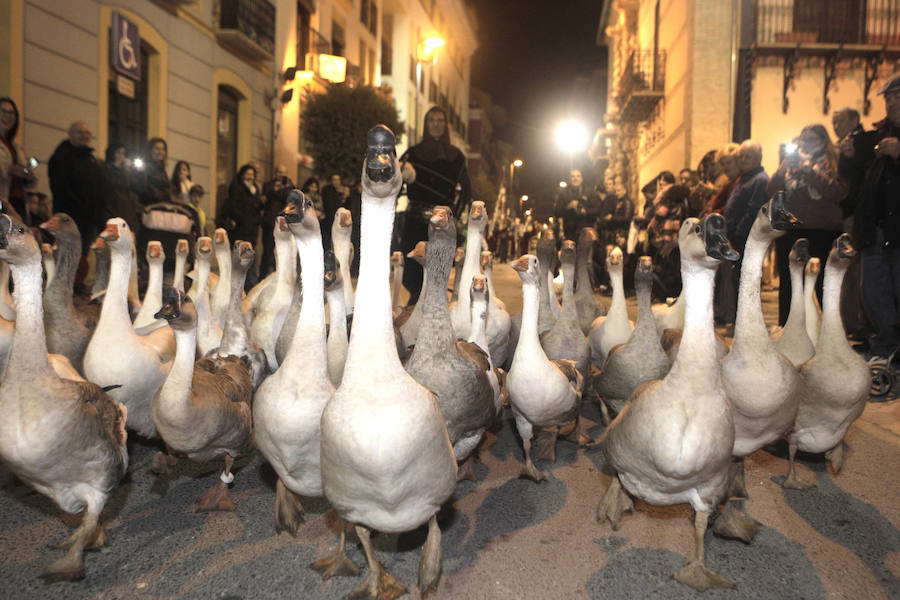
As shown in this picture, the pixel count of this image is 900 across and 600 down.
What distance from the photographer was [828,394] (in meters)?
4.29

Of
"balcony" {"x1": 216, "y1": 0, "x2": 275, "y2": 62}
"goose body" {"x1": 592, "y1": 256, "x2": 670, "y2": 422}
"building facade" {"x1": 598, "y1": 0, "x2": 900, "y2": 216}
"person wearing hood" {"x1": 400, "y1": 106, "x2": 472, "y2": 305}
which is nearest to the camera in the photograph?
"goose body" {"x1": 592, "y1": 256, "x2": 670, "y2": 422}

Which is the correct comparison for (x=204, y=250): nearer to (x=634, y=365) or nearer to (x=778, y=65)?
(x=634, y=365)

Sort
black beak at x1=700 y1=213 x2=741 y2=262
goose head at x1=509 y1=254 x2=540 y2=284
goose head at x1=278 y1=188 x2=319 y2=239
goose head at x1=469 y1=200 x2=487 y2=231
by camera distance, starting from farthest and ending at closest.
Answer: goose head at x1=469 y1=200 x2=487 y2=231, goose head at x1=509 y1=254 x2=540 y2=284, goose head at x1=278 y1=188 x2=319 y2=239, black beak at x1=700 y1=213 x2=741 y2=262

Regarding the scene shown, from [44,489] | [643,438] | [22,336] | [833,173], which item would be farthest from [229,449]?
[833,173]

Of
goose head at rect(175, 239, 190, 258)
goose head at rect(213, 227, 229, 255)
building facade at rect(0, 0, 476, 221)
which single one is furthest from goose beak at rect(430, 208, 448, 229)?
building facade at rect(0, 0, 476, 221)

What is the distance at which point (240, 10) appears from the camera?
15.7 m

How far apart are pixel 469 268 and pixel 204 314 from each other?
7.75 feet

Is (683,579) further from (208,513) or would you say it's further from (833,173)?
(833,173)

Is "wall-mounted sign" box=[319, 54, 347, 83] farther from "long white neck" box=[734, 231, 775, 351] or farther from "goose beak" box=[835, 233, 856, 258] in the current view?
"long white neck" box=[734, 231, 775, 351]

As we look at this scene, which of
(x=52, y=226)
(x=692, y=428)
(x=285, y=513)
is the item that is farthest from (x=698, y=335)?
(x=52, y=226)

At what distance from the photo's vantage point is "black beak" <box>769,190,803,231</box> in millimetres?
3703

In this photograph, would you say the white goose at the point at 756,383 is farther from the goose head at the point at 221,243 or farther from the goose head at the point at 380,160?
the goose head at the point at 221,243

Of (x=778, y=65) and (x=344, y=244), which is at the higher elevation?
(x=778, y=65)

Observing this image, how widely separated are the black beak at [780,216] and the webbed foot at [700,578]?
→ 183 cm
